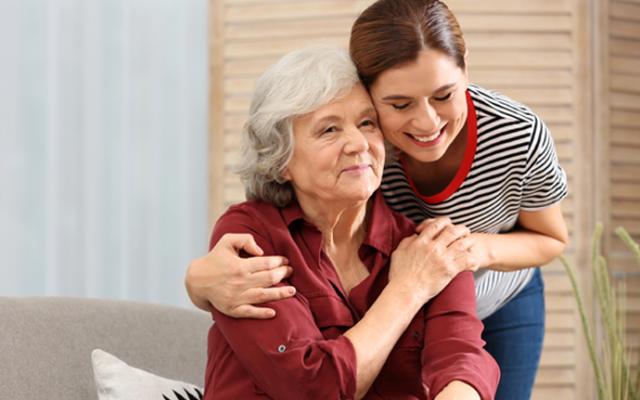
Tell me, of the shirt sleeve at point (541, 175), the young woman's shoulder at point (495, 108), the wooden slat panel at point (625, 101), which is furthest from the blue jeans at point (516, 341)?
the wooden slat panel at point (625, 101)

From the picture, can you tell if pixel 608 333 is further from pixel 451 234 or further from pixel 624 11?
pixel 624 11

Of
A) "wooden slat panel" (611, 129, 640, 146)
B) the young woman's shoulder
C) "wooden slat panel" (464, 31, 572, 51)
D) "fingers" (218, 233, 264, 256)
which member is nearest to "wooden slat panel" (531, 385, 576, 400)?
"wooden slat panel" (611, 129, 640, 146)

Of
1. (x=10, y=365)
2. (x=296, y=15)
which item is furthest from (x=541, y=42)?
(x=10, y=365)

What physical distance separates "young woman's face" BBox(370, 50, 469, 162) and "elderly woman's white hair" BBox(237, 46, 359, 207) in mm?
92

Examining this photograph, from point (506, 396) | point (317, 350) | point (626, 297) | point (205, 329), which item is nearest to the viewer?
point (317, 350)

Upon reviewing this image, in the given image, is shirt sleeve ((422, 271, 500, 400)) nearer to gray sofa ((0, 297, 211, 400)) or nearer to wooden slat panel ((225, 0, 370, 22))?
gray sofa ((0, 297, 211, 400))

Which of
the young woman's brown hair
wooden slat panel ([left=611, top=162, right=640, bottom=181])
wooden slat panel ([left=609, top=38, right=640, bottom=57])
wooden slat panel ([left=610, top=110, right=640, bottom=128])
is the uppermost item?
wooden slat panel ([left=609, top=38, right=640, bottom=57])

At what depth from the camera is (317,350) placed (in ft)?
5.36

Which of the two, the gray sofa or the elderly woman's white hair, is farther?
the gray sofa

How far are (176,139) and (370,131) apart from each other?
2097mm

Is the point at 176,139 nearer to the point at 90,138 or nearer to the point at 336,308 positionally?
the point at 90,138

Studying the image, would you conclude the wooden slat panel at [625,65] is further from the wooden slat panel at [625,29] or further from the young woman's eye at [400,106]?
the young woman's eye at [400,106]

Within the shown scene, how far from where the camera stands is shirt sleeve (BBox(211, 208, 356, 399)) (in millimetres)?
1614

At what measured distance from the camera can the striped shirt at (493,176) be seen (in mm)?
1970
